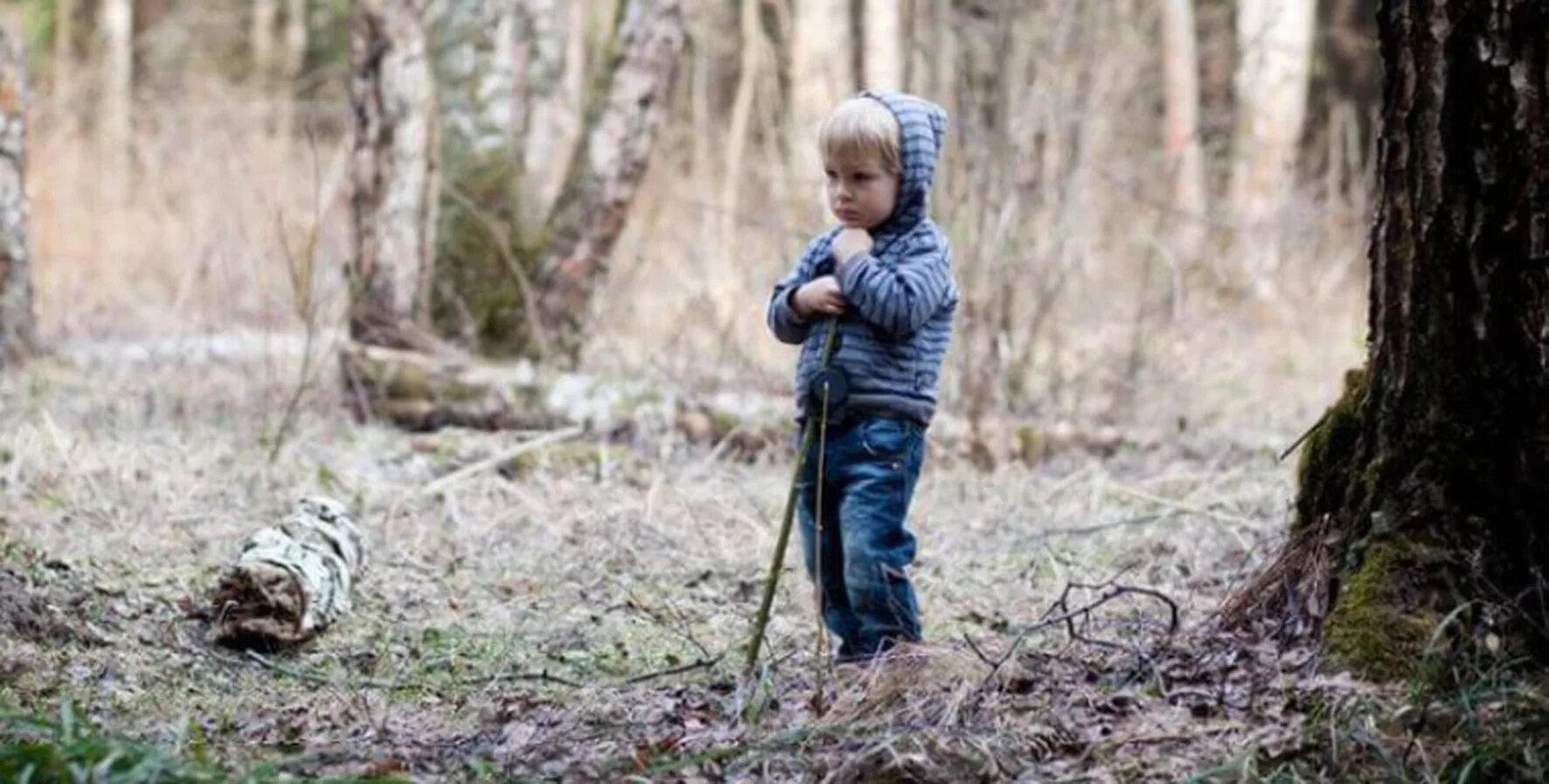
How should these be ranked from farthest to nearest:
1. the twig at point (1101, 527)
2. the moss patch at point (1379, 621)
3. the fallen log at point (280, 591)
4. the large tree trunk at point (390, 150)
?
the large tree trunk at point (390, 150) < the twig at point (1101, 527) < the fallen log at point (280, 591) < the moss patch at point (1379, 621)

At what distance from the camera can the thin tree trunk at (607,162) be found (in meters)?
9.33

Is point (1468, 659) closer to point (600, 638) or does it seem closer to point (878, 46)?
point (600, 638)

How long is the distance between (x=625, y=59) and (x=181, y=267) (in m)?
4.07

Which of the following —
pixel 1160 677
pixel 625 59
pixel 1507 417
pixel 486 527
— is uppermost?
pixel 625 59

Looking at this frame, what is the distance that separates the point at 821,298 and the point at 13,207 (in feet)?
21.5

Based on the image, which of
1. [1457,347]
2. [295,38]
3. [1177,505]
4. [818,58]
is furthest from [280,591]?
[295,38]

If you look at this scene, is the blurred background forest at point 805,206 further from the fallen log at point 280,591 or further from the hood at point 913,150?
the fallen log at point 280,591

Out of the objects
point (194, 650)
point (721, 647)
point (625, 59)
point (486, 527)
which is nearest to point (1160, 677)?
point (721, 647)

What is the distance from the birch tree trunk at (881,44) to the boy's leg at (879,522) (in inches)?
324

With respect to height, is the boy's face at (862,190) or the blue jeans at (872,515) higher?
the boy's face at (862,190)

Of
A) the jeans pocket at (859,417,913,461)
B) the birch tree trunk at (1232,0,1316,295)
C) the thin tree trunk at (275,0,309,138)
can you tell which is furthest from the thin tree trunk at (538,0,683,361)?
the thin tree trunk at (275,0,309,138)

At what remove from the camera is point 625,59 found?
9359 mm

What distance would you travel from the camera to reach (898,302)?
4.41 m

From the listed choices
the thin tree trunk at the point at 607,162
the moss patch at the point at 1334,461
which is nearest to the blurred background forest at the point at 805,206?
the thin tree trunk at the point at 607,162
